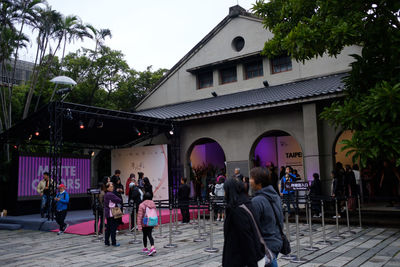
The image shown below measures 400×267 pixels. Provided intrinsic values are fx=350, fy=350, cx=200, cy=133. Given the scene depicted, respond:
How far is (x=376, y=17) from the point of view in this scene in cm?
644

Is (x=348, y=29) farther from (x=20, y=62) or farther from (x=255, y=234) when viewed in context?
(x=20, y=62)

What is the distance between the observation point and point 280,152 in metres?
18.2

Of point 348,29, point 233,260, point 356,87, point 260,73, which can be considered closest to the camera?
point 233,260

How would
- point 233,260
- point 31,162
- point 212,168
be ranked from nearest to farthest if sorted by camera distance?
1. point 233,260
2. point 31,162
3. point 212,168

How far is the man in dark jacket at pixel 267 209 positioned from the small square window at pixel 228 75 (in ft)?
52.5

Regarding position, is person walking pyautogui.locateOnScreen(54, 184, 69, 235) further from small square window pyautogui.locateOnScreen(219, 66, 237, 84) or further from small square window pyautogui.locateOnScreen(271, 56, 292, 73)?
small square window pyautogui.locateOnScreen(271, 56, 292, 73)

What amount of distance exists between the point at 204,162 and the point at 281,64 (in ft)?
23.7

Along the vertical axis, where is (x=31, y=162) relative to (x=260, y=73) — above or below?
below

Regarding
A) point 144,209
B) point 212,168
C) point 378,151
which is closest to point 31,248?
point 144,209

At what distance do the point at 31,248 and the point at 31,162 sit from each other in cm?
798

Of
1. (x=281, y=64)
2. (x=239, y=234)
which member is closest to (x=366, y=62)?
(x=239, y=234)

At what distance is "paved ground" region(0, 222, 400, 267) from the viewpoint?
23.1 ft

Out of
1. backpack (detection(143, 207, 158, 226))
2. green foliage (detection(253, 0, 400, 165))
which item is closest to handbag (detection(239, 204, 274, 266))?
green foliage (detection(253, 0, 400, 165))

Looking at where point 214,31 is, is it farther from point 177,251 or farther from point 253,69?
point 177,251
